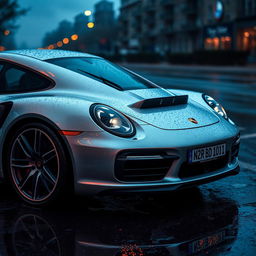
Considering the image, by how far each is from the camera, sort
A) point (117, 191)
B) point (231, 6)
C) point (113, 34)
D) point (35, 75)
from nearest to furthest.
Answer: point (117, 191) → point (35, 75) → point (231, 6) → point (113, 34)

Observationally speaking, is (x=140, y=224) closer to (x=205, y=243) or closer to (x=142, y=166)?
(x=142, y=166)

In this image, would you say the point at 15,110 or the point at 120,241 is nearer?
the point at 120,241

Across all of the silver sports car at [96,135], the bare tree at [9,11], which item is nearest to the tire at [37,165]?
the silver sports car at [96,135]

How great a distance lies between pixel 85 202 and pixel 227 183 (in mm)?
1466

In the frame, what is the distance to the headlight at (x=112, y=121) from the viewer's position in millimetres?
4070

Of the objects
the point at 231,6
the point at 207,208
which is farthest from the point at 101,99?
the point at 231,6

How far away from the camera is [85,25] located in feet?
110

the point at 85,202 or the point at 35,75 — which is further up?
the point at 35,75

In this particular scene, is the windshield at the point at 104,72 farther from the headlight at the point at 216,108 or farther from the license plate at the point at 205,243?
the license plate at the point at 205,243

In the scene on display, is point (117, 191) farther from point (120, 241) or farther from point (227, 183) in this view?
point (227, 183)

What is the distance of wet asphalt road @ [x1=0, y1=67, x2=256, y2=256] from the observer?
3.43 metres

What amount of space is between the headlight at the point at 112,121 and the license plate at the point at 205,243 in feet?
3.16

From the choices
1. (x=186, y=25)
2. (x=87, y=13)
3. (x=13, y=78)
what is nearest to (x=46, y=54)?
(x=13, y=78)

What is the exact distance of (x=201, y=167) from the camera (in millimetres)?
4285
